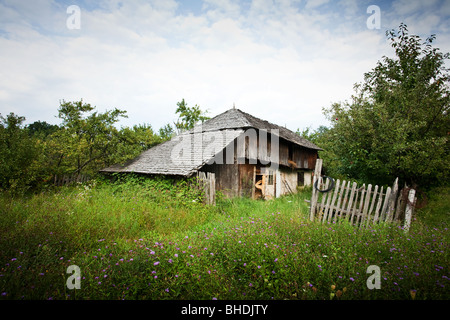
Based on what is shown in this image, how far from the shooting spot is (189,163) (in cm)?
928

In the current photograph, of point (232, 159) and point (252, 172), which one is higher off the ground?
point (232, 159)

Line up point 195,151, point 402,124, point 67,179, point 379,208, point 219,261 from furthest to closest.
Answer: point 67,179 → point 195,151 → point 402,124 → point 379,208 → point 219,261

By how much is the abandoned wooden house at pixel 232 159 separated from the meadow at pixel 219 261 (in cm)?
453

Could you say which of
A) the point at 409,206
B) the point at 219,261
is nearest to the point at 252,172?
the point at 409,206

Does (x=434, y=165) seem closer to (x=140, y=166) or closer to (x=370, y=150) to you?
(x=370, y=150)

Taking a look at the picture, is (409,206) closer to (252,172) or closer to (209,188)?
(209,188)

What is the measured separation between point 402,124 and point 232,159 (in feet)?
23.7

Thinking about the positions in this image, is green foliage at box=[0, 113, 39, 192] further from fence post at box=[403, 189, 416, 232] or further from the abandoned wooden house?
fence post at box=[403, 189, 416, 232]

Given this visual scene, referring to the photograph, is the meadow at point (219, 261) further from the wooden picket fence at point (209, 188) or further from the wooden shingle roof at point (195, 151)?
the wooden shingle roof at point (195, 151)

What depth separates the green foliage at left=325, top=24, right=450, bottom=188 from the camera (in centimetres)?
692

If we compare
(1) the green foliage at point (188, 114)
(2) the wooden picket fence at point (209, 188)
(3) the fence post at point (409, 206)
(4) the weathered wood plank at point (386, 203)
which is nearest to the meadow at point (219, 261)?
(4) the weathered wood plank at point (386, 203)

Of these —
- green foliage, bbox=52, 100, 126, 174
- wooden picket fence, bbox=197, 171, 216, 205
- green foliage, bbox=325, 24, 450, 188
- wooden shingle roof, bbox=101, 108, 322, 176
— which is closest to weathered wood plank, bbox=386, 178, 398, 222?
green foliage, bbox=325, 24, 450, 188

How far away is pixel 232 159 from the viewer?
10594 mm
